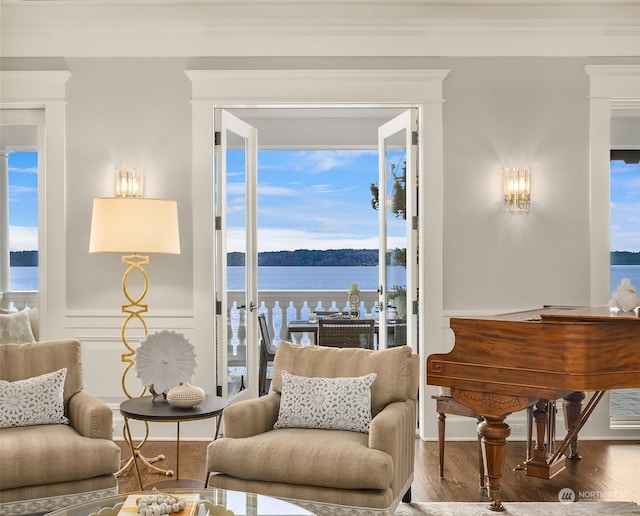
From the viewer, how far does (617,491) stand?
151 inches

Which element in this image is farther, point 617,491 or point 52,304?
point 52,304

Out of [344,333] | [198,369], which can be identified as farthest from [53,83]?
[344,333]

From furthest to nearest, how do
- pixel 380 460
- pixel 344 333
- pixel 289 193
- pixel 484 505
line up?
pixel 289 193, pixel 344 333, pixel 484 505, pixel 380 460

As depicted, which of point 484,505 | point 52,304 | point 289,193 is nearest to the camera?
point 484,505

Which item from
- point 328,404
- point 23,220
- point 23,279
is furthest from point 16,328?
point 328,404

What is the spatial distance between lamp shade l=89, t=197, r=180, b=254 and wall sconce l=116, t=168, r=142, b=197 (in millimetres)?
925

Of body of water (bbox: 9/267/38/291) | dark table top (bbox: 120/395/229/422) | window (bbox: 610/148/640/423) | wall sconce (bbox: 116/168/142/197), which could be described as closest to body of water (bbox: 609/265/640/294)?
window (bbox: 610/148/640/423)

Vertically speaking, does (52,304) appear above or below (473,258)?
below

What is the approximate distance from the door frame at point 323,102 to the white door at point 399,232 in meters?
0.13

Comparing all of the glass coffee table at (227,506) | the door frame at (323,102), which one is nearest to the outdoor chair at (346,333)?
the door frame at (323,102)

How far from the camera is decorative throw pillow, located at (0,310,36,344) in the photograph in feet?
16.4

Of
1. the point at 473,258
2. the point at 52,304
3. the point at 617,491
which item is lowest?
the point at 617,491

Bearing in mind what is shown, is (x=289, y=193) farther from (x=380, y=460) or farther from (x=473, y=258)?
(x=380, y=460)

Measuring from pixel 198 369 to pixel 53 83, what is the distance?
2.42 meters
